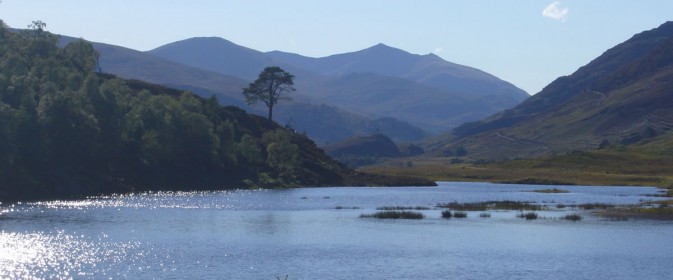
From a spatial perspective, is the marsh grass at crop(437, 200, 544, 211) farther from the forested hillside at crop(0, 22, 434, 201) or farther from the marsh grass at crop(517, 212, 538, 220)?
the forested hillside at crop(0, 22, 434, 201)

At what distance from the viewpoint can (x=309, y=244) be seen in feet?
288

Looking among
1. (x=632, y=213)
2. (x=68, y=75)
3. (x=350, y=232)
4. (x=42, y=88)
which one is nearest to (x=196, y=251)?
(x=350, y=232)

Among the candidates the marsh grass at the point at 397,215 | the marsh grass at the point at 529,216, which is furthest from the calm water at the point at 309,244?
the marsh grass at the point at 397,215

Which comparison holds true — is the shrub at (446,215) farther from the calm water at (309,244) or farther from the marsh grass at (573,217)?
the marsh grass at (573,217)

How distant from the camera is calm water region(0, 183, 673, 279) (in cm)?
7038

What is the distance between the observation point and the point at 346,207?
138 m

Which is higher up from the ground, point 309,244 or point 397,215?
point 397,215

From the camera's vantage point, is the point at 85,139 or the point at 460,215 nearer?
the point at 460,215

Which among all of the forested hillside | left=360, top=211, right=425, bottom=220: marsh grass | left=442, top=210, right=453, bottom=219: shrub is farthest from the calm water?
the forested hillside

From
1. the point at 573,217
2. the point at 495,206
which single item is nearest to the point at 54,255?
the point at 573,217

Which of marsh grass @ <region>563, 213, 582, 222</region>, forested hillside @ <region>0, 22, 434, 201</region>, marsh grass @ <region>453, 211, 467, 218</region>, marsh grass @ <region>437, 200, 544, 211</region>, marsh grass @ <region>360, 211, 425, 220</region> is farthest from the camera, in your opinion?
forested hillside @ <region>0, 22, 434, 201</region>

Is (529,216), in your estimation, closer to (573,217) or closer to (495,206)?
(573,217)

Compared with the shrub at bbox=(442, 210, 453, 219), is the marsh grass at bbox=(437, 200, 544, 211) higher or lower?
higher

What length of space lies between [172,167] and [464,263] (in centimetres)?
12520
